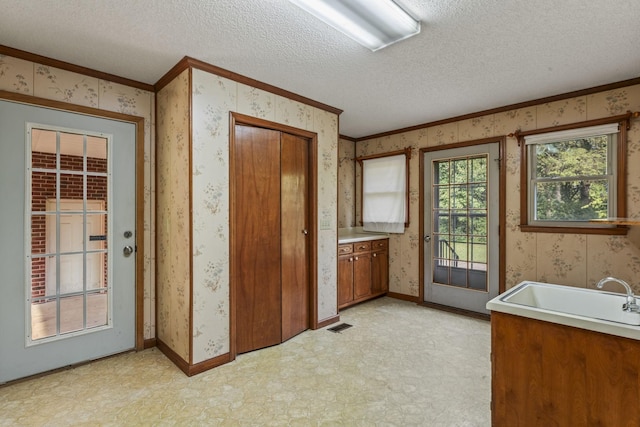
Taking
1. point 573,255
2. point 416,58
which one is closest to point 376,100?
point 416,58

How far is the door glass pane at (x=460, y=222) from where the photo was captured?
381 centimetres

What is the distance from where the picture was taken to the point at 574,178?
316cm

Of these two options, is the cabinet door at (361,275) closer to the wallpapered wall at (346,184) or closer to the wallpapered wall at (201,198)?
the wallpapered wall at (346,184)

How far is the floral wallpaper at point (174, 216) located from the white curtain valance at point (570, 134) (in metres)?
3.36

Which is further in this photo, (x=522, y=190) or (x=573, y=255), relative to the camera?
(x=522, y=190)

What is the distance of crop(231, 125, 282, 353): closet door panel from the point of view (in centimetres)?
277

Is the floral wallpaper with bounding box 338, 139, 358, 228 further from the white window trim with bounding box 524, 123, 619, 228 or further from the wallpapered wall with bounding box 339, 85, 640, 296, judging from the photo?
the white window trim with bounding box 524, 123, 619, 228

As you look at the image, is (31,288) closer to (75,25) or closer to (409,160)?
(75,25)

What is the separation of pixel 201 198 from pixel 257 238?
64cm

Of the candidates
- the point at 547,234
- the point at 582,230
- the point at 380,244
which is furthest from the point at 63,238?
the point at 582,230

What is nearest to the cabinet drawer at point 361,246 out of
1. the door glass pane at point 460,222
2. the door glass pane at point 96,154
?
the door glass pane at point 460,222

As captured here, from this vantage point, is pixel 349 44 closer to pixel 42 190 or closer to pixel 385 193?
pixel 42 190

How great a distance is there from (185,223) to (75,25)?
1417mm

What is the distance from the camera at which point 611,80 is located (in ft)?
9.29
